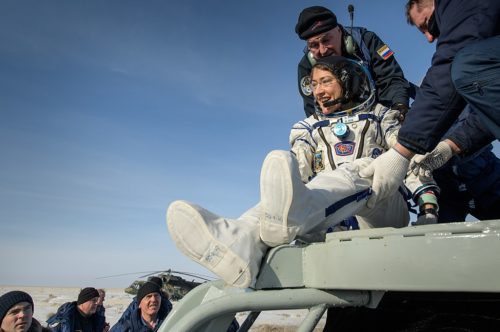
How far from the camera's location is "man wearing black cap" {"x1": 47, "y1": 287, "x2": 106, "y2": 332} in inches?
214

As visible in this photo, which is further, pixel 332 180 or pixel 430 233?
pixel 332 180

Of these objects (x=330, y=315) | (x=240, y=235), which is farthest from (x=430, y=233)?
(x=330, y=315)

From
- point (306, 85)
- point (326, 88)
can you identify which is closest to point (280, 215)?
point (326, 88)

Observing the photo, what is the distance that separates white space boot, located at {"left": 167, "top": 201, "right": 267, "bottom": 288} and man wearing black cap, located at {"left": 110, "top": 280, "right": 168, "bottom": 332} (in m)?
3.96

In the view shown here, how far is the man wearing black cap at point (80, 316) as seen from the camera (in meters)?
5.43

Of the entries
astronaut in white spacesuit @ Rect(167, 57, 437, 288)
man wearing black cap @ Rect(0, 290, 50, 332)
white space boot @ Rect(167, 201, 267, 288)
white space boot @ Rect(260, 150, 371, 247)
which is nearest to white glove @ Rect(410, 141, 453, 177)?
astronaut in white spacesuit @ Rect(167, 57, 437, 288)

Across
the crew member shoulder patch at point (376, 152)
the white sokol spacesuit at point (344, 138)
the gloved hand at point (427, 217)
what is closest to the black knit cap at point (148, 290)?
the white sokol spacesuit at point (344, 138)

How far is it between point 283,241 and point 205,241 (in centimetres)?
28

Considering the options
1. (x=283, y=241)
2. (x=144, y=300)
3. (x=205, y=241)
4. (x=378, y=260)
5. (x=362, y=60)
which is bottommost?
(x=144, y=300)

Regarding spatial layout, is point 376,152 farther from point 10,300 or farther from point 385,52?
point 10,300

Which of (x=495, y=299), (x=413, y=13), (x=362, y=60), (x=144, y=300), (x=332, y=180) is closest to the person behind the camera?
(x=495, y=299)

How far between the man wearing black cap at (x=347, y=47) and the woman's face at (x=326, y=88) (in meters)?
0.35

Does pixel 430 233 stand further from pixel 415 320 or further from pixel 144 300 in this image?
pixel 144 300

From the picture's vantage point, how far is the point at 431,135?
1.84 m
